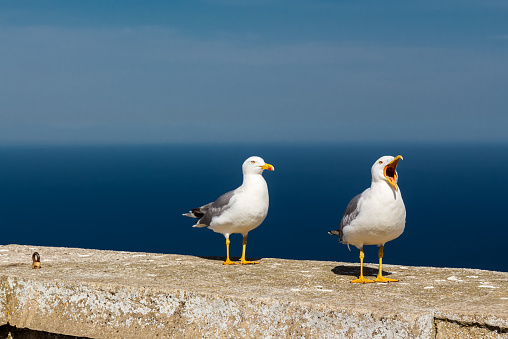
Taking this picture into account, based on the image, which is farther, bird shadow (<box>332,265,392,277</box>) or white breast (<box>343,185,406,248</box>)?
bird shadow (<box>332,265,392,277</box>)

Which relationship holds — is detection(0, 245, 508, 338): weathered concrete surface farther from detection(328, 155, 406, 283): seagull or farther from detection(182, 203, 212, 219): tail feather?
detection(182, 203, 212, 219): tail feather

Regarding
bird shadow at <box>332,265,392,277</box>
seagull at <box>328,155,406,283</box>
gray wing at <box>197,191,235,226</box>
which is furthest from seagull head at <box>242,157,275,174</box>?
seagull at <box>328,155,406,283</box>

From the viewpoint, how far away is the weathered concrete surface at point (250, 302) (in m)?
5.57

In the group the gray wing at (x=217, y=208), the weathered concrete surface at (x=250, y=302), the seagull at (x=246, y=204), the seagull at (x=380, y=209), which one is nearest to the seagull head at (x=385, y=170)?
the seagull at (x=380, y=209)

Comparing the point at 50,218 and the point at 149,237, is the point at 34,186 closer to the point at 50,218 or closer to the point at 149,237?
the point at 50,218

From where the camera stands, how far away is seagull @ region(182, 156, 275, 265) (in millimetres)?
9297

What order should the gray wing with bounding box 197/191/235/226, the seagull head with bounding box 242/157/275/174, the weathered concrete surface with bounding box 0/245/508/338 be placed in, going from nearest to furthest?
1. the weathered concrete surface with bounding box 0/245/508/338
2. the seagull head with bounding box 242/157/275/174
3. the gray wing with bounding box 197/191/235/226

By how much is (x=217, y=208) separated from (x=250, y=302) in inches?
145

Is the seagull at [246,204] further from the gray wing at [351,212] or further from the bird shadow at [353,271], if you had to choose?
the gray wing at [351,212]

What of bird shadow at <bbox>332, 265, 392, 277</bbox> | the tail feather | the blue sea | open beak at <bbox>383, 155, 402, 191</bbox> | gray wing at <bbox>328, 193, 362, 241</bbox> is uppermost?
open beak at <bbox>383, 155, 402, 191</bbox>

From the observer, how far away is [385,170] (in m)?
7.34

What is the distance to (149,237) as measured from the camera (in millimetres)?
104438

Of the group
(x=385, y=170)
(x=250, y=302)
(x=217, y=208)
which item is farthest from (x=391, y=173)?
(x=217, y=208)

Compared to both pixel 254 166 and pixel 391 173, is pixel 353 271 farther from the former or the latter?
pixel 254 166
